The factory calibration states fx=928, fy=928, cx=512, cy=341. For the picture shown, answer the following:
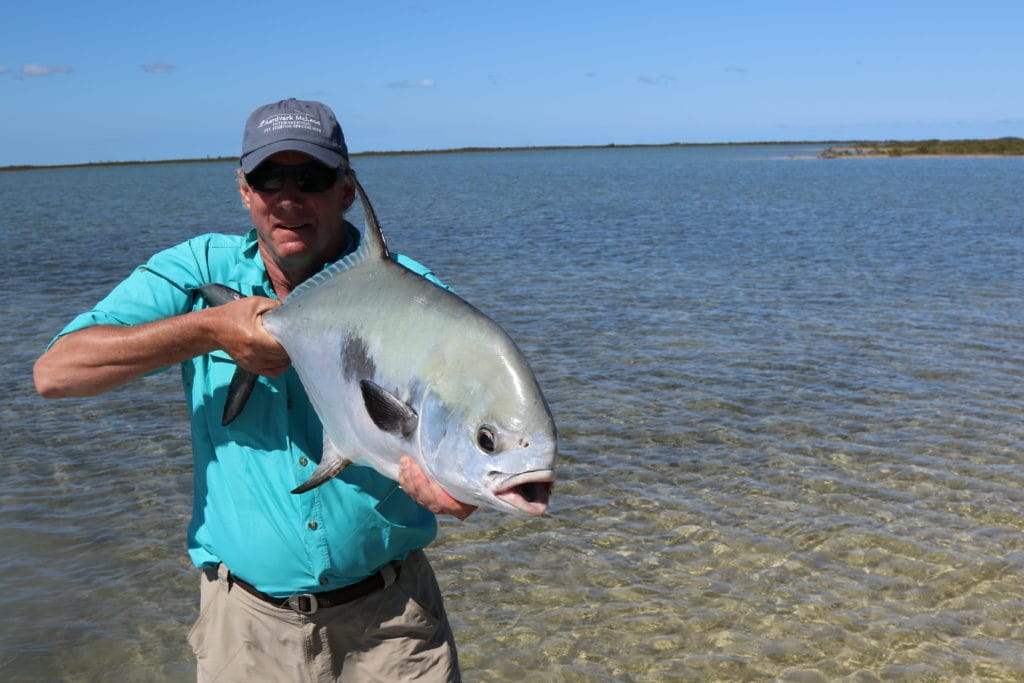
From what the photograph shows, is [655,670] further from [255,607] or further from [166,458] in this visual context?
[166,458]

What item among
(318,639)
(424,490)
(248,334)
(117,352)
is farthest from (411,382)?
(318,639)

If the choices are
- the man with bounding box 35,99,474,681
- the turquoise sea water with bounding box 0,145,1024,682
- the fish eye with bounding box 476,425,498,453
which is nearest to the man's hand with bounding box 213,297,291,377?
the man with bounding box 35,99,474,681

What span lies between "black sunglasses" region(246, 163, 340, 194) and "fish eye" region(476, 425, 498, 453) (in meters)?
1.15

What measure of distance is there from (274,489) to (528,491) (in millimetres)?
1136

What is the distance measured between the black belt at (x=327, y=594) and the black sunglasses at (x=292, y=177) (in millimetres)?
1347

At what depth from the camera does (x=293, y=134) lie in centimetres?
297

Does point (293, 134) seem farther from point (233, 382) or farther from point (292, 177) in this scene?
point (233, 382)

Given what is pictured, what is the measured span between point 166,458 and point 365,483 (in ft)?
22.2

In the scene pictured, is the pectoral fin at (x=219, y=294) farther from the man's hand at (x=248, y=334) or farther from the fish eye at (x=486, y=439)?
the fish eye at (x=486, y=439)

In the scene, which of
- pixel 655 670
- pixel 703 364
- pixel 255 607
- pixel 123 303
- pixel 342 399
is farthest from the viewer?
pixel 703 364

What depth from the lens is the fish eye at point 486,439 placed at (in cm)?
235

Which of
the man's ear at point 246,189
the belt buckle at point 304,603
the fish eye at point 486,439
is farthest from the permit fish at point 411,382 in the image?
the belt buckle at point 304,603

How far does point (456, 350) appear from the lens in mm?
2488

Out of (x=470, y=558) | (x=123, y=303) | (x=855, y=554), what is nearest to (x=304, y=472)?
(x=123, y=303)
